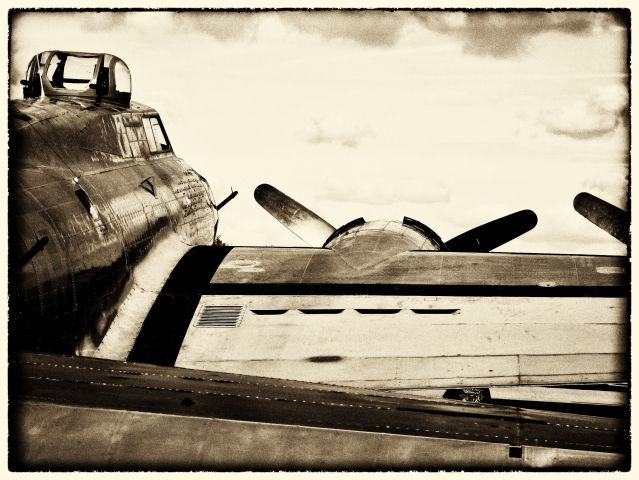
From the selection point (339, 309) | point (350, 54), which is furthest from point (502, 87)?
point (339, 309)

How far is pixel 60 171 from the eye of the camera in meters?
7.87

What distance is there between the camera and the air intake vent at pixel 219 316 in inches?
313

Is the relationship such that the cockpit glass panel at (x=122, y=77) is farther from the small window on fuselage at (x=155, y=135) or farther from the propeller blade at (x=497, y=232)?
the propeller blade at (x=497, y=232)

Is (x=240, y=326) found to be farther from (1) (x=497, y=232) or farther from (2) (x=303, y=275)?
(1) (x=497, y=232)

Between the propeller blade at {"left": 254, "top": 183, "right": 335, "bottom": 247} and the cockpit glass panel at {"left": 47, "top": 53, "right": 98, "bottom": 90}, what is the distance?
3677mm

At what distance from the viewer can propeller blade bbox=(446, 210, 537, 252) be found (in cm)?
1240

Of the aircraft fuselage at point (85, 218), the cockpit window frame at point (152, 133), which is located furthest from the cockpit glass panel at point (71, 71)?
the cockpit window frame at point (152, 133)

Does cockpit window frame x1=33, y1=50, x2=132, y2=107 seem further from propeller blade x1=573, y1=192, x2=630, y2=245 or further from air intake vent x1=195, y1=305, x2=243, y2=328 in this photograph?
propeller blade x1=573, y1=192, x2=630, y2=245

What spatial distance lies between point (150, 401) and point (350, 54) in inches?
187

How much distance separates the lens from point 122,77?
1095 centimetres

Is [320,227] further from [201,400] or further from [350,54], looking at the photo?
[201,400]

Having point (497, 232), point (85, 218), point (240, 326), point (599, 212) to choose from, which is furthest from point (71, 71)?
point (599, 212)

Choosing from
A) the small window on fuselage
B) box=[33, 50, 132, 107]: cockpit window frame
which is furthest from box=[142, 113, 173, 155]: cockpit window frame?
box=[33, 50, 132, 107]: cockpit window frame

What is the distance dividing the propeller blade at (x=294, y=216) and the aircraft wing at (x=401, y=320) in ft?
10.1
